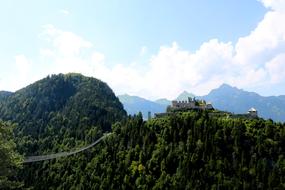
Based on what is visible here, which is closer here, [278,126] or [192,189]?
[192,189]

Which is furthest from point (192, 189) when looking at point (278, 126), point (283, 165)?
point (278, 126)

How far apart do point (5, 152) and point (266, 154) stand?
135m

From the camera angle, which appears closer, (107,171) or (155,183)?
(155,183)

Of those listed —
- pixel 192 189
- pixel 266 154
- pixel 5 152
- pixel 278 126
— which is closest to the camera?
pixel 5 152

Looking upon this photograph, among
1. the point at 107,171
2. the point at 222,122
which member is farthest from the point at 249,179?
the point at 107,171

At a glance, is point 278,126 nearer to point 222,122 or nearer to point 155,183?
point 222,122

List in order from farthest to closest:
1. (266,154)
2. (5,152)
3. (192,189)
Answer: (266,154), (192,189), (5,152)

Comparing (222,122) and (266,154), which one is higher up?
(222,122)

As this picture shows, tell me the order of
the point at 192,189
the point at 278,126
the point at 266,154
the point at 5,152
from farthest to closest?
1. the point at 278,126
2. the point at 266,154
3. the point at 192,189
4. the point at 5,152

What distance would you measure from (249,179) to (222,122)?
32.1 metres

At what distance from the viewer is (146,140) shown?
190m

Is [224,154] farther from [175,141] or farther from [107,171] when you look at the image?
[107,171]

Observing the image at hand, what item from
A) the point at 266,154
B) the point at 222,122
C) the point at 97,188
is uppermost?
the point at 222,122

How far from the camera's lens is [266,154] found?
181625 mm
